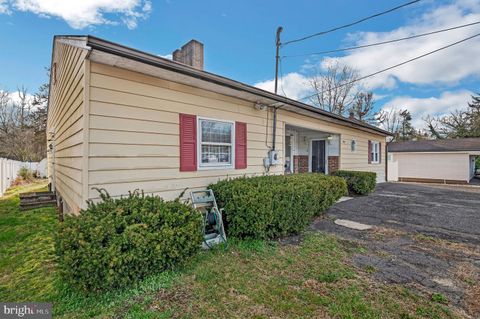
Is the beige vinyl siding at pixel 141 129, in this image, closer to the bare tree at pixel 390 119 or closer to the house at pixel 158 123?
the house at pixel 158 123

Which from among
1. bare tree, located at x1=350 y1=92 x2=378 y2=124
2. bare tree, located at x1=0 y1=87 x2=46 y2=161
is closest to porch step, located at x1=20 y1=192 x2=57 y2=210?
bare tree, located at x1=0 y1=87 x2=46 y2=161

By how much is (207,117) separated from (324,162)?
24.4 feet

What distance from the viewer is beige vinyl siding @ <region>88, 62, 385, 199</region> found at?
3.54m

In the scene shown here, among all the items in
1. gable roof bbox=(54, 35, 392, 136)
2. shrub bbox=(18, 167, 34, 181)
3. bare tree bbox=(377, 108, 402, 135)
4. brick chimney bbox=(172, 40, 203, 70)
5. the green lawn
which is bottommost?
the green lawn

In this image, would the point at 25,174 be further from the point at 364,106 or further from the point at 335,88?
the point at 364,106

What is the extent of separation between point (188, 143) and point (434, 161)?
884 inches

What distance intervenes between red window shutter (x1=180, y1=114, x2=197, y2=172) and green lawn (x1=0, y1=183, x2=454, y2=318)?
5.58 ft

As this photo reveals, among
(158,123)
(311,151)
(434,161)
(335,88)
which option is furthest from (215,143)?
(434,161)

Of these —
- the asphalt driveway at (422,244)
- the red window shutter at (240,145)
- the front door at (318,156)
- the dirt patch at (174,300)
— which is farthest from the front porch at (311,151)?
the dirt patch at (174,300)

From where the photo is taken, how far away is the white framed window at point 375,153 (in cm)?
1346

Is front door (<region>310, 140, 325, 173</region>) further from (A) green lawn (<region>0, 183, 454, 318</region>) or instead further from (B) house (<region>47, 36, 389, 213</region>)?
(A) green lawn (<region>0, 183, 454, 318</region>)

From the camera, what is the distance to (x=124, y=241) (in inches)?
101

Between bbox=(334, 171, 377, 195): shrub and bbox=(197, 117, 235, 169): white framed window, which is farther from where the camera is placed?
bbox=(334, 171, 377, 195): shrub

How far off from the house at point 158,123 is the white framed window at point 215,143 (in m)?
0.02
